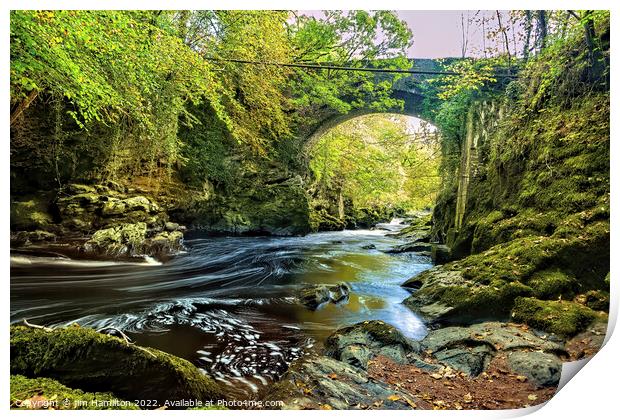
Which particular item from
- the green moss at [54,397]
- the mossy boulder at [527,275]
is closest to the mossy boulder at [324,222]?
the mossy boulder at [527,275]

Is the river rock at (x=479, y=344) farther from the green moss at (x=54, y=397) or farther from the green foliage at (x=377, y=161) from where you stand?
the green foliage at (x=377, y=161)

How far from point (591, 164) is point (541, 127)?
2.59 feet

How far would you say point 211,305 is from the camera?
3193mm

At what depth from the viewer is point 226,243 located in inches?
188

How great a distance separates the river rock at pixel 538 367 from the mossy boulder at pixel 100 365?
7.23 ft

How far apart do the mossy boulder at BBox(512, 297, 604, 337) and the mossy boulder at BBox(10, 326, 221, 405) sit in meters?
2.64

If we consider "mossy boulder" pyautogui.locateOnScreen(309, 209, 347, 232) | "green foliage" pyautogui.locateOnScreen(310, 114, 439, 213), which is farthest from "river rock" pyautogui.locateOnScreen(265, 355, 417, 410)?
"mossy boulder" pyautogui.locateOnScreen(309, 209, 347, 232)

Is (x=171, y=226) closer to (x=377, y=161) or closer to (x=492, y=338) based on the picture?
(x=492, y=338)

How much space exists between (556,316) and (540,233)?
3.01 ft

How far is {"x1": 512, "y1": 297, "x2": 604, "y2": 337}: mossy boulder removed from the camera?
249 centimetres

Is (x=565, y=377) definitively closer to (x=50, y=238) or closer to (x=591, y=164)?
(x=591, y=164)

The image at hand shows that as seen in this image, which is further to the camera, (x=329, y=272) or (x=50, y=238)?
(x=329, y=272)

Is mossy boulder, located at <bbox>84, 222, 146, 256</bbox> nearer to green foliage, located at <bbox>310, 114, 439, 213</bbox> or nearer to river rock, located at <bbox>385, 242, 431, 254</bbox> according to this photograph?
green foliage, located at <bbox>310, 114, 439, 213</bbox>
